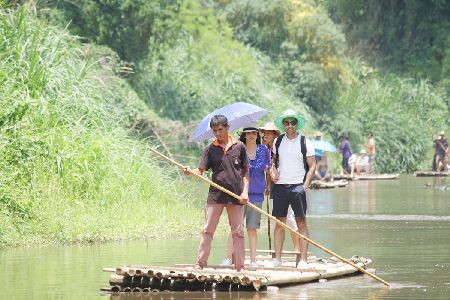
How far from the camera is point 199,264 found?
14914mm

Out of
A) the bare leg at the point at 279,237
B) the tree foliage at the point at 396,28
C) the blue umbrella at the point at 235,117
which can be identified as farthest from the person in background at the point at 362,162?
the bare leg at the point at 279,237

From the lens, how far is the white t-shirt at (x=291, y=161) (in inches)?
618

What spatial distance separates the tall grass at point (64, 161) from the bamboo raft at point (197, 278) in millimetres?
4948

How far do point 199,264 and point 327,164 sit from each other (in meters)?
25.8

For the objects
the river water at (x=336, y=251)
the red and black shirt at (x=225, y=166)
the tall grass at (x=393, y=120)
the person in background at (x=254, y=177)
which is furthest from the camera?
the tall grass at (x=393, y=120)

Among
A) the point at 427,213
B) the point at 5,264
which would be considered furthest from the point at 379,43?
the point at 5,264

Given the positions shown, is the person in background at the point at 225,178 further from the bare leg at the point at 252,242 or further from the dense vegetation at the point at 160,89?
the dense vegetation at the point at 160,89

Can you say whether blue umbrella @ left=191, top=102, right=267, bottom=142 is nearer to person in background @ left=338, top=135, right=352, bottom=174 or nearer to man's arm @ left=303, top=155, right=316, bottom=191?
man's arm @ left=303, top=155, right=316, bottom=191

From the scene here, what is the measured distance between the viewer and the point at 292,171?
15.7 metres

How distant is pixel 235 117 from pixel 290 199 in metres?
1.75

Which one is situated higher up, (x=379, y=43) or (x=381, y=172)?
(x=379, y=43)

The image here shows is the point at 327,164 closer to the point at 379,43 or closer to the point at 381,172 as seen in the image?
the point at 381,172

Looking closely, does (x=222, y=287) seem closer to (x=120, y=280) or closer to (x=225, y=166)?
(x=120, y=280)

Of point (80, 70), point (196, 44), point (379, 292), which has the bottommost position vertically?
point (379, 292)
